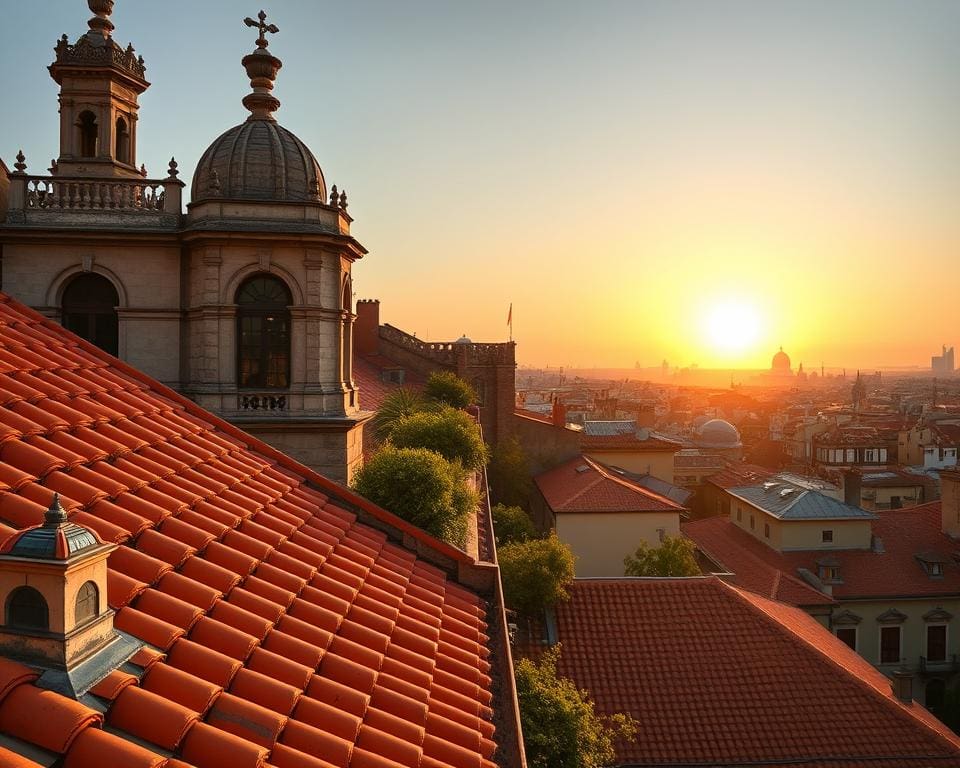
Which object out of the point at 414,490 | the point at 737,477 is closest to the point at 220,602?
the point at 414,490

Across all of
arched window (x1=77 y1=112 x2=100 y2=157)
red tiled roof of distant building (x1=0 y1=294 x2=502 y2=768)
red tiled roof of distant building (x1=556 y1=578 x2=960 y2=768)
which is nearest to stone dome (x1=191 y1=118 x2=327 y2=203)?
arched window (x1=77 y1=112 x2=100 y2=157)

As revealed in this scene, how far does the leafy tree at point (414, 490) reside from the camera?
11.7 metres

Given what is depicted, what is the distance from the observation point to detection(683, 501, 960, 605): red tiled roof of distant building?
3359cm

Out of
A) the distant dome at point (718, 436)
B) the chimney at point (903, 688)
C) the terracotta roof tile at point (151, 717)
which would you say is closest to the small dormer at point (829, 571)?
the chimney at point (903, 688)

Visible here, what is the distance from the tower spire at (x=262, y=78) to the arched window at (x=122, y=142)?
3.82m

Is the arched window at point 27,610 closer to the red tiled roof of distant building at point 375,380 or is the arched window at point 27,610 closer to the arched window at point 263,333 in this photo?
the arched window at point 263,333

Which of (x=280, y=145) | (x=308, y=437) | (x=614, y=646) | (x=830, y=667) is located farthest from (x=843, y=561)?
(x=280, y=145)

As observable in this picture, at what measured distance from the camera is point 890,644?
33.2 metres

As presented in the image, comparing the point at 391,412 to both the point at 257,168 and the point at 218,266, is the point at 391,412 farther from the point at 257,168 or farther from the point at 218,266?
the point at 257,168

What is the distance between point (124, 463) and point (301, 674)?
3.06m

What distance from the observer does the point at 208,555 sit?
20.7 ft

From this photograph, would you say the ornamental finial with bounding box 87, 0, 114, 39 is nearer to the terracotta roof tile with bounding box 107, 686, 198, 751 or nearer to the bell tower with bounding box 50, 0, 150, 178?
the bell tower with bounding box 50, 0, 150, 178

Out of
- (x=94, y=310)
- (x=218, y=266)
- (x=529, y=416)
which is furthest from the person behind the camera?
(x=529, y=416)

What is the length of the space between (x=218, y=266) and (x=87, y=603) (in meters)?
12.4
